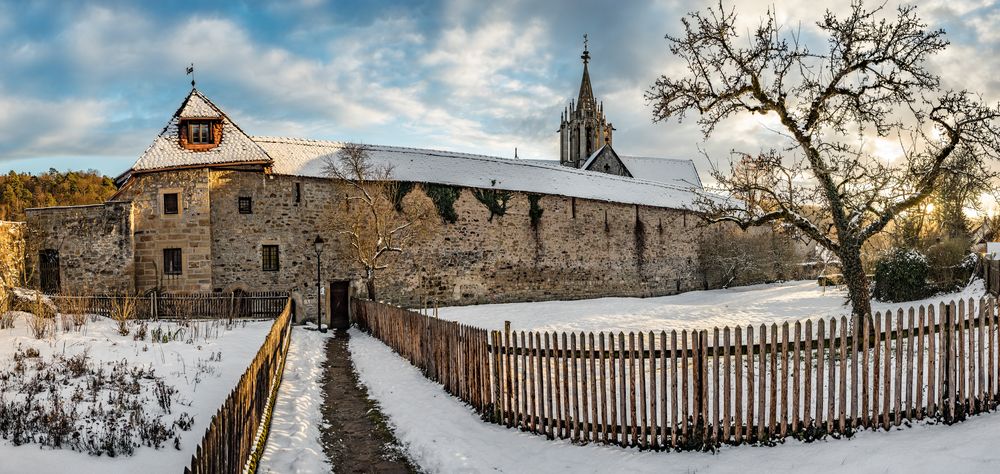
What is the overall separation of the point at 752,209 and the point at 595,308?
1417 cm

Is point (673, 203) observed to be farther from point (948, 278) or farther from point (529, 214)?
point (948, 278)

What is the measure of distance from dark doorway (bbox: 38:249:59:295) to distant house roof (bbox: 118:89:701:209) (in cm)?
449

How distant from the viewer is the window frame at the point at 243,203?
22.9 meters

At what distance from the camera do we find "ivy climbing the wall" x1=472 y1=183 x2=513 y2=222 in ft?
89.4

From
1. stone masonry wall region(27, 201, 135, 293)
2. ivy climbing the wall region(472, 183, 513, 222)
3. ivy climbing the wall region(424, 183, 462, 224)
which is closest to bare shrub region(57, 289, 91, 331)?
stone masonry wall region(27, 201, 135, 293)

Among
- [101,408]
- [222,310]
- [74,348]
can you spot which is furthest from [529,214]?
[101,408]

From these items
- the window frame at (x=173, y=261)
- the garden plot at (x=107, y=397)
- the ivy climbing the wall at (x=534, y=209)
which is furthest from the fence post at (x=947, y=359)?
the window frame at (x=173, y=261)

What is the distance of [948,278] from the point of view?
53.1 ft

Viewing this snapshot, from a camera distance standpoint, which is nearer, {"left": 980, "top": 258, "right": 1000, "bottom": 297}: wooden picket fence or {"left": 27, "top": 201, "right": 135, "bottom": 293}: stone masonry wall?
{"left": 980, "top": 258, "right": 1000, "bottom": 297}: wooden picket fence

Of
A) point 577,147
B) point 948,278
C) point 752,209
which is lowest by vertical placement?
point 948,278

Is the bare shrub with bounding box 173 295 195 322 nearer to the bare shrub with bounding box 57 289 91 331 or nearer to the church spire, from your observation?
the bare shrub with bounding box 57 289 91 331

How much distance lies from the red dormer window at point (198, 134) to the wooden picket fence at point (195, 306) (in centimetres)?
625

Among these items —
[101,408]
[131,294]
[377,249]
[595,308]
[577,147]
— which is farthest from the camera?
[577,147]

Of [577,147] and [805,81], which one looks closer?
[805,81]
